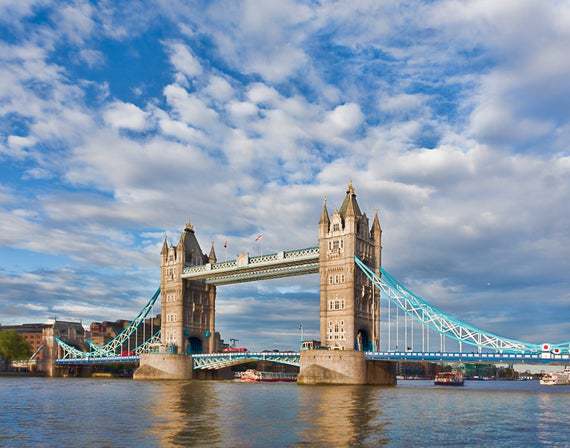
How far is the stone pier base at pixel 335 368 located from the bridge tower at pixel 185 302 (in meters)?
42.4

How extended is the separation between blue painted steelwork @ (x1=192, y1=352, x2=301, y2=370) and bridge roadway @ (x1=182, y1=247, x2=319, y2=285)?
594 inches

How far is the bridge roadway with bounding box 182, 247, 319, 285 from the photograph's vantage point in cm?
11694

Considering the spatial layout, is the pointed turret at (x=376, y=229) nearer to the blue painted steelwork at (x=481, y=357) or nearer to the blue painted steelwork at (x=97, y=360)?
the blue painted steelwork at (x=481, y=357)

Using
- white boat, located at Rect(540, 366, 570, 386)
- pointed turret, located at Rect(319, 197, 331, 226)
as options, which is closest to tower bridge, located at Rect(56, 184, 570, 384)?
pointed turret, located at Rect(319, 197, 331, 226)

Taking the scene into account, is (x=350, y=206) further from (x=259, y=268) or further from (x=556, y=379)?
(x=556, y=379)

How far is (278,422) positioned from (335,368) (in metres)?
53.9

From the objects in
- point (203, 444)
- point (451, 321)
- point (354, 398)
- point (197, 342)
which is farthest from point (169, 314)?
point (203, 444)

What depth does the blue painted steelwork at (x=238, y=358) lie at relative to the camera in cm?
10888

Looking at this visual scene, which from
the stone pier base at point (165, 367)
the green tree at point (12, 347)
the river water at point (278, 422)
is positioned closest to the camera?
the river water at point (278, 422)

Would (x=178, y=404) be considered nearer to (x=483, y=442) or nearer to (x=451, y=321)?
(x=483, y=442)

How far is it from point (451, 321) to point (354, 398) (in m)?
35.4

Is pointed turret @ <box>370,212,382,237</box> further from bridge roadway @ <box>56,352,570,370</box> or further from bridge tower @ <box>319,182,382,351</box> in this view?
bridge roadway @ <box>56,352,570,370</box>

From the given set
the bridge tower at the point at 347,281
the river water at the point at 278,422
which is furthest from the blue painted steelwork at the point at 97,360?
the river water at the point at 278,422

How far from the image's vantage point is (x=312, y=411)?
54156 millimetres
